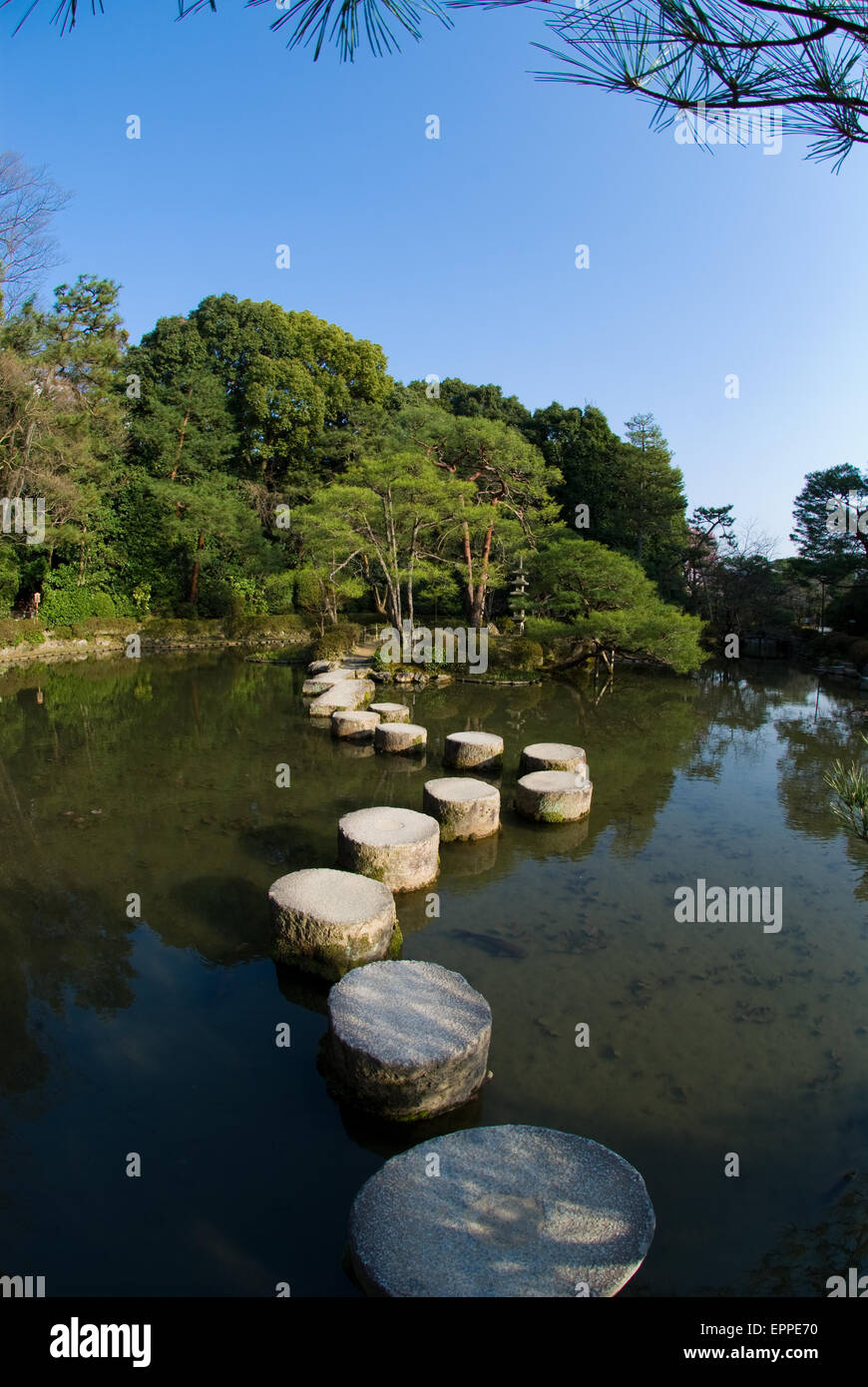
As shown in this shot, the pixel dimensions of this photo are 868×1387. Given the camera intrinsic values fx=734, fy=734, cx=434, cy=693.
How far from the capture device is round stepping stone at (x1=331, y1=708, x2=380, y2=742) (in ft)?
37.9

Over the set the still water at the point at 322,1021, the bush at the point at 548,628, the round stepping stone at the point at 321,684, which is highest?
the bush at the point at 548,628

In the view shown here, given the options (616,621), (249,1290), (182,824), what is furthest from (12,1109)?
(616,621)

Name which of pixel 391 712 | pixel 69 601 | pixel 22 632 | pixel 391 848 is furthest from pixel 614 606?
pixel 69 601

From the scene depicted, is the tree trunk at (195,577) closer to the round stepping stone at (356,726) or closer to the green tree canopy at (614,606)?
the green tree canopy at (614,606)

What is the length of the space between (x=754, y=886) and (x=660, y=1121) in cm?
327

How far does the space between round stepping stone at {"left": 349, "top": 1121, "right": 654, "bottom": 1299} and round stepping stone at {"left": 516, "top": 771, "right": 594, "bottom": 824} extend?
4.78 m

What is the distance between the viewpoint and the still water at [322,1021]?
312cm

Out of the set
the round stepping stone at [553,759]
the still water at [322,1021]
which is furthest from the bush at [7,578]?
the round stepping stone at [553,759]

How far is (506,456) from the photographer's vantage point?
732 inches

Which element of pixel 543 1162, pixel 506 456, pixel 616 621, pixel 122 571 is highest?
pixel 506 456

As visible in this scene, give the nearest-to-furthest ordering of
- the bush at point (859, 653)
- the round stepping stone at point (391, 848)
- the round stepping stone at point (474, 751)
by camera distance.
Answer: the round stepping stone at point (391, 848), the round stepping stone at point (474, 751), the bush at point (859, 653)

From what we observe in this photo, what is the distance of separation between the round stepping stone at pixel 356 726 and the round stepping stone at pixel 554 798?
13.1 feet

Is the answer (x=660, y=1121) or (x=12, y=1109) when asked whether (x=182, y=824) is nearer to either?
(x=12, y=1109)

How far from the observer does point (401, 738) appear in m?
10.7
